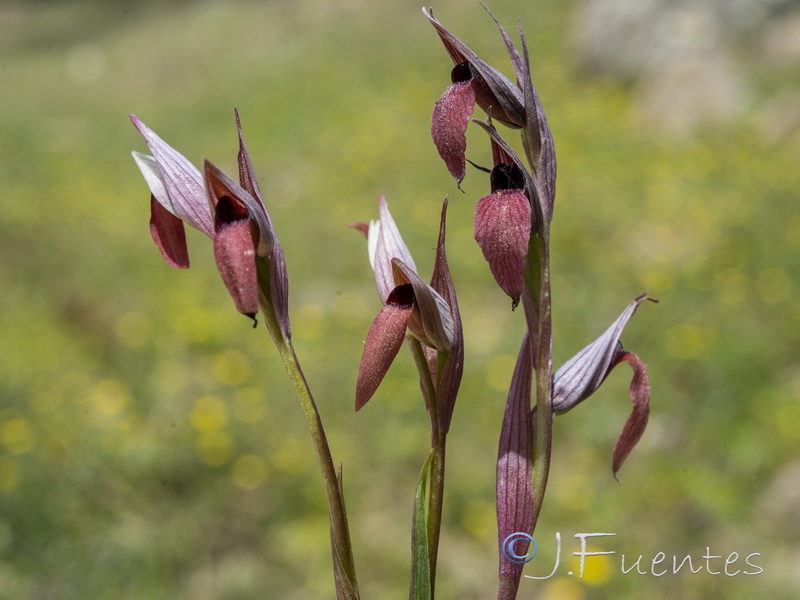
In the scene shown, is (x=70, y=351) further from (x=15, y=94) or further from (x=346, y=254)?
(x=15, y=94)

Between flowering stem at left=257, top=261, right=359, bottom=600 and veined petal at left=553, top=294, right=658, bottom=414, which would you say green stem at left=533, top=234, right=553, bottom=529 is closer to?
veined petal at left=553, top=294, right=658, bottom=414

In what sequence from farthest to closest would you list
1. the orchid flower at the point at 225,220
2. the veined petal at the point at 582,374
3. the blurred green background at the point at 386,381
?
the blurred green background at the point at 386,381 < the veined petal at the point at 582,374 < the orchid flower at the point at 225,220

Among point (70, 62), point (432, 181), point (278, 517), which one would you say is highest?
point (70, 62)

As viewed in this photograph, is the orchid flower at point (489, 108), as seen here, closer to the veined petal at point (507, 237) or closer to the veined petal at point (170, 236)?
the veined petal at point (507, 237)

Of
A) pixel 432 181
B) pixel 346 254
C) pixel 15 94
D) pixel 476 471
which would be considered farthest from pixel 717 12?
pixel 15 94

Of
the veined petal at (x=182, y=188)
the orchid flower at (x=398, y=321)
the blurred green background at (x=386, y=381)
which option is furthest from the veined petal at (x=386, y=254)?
the blurred green background at (x=386, y=381)

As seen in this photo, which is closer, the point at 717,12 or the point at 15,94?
the point at 717,12
